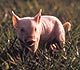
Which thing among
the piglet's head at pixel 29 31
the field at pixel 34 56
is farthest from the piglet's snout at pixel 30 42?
the field at pixel 34 56

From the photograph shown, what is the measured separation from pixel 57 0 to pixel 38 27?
13.7 ft

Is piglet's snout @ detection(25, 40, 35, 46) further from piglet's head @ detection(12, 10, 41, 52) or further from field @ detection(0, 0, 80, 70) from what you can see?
field @ detection(0, 0, 80, 70)

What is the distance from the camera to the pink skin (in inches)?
173

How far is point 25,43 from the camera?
4.48 metres

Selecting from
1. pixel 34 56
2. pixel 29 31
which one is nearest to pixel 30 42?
pixel 29 31

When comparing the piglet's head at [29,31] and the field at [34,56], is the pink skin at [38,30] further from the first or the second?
the field at [34,56]

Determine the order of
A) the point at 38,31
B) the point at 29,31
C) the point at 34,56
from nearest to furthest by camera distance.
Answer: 1. the point at 29,31
2. the point at 38,31
3. the point at 34,56

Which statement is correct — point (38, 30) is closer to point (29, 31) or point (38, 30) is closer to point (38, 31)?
point (38, 31)

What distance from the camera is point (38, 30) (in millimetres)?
4516

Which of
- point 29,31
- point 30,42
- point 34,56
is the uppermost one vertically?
point 29,31

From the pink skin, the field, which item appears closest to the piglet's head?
the pink skin

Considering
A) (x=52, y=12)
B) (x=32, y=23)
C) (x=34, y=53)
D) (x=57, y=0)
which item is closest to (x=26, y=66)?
(x=34, y=53)

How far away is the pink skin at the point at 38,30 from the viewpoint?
14.4ft

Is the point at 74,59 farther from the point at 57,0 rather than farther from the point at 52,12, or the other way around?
the point at 57,0
